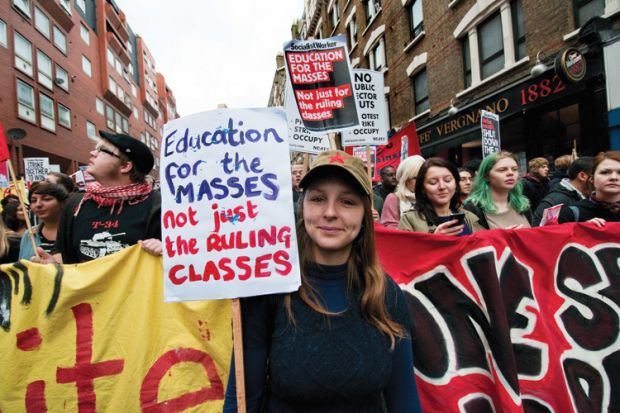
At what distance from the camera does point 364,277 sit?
1503mm

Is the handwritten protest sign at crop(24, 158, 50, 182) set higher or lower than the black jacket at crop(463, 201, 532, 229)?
higher

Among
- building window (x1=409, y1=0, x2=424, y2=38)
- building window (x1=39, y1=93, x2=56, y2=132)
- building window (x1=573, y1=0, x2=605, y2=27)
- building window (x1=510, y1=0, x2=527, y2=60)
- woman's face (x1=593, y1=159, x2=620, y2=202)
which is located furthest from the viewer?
building window (x1=39, y1=93, x2=56, y2=132)

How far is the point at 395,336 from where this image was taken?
145cm

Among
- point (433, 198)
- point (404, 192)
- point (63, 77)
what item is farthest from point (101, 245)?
point (63, 77)

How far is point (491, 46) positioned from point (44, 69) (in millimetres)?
24247

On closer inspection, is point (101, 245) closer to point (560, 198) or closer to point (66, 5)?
point (560, 198)

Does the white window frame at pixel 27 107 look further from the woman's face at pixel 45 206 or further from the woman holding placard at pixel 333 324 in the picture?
the woman holding placard at pixel 333 324

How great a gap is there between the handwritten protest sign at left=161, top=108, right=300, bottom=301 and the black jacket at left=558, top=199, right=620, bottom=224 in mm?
2512

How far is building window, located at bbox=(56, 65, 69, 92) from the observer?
80.6 feet

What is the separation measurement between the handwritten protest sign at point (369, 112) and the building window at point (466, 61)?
8.16 meters

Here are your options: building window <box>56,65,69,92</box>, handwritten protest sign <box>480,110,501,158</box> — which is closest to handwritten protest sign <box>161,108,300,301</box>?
handwritten protest sign <box>480,110,501,158</box>

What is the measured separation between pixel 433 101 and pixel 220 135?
540 inches

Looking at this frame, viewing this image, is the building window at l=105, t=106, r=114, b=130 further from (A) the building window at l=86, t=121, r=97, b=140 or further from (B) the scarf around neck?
(B) the scarf around neck

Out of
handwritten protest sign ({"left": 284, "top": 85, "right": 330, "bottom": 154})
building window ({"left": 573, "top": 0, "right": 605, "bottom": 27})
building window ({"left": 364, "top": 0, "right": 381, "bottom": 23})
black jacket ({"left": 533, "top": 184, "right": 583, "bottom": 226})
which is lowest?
black jacket ({"left": 533, "top": 184, "right": 583, "bottom": 226})
